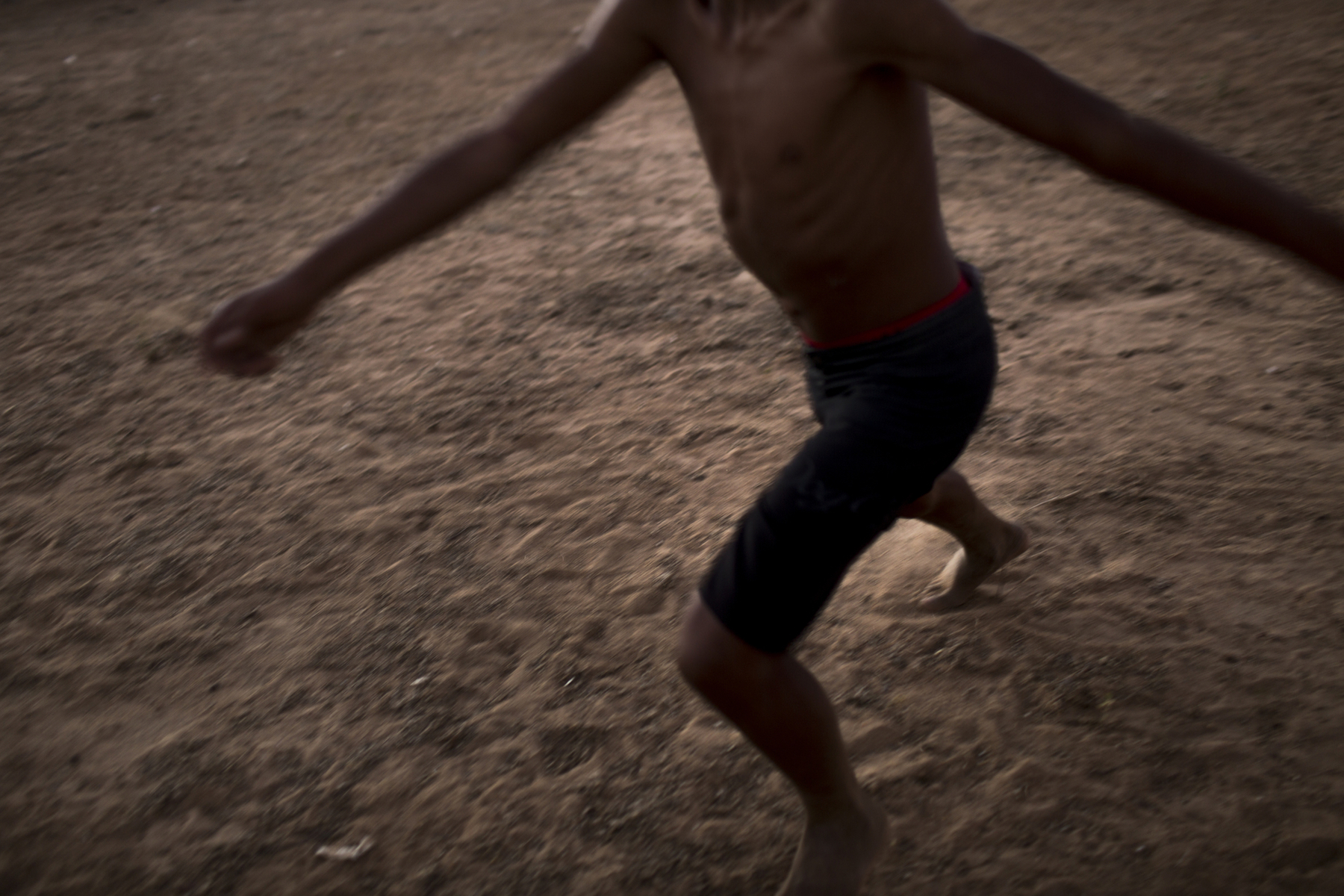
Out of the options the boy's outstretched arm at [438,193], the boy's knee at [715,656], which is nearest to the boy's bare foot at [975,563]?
the boy's knee at [715,656]

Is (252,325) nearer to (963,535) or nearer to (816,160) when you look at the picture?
(816,160)

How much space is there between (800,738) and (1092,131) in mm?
967

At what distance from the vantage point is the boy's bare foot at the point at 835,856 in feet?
5.71

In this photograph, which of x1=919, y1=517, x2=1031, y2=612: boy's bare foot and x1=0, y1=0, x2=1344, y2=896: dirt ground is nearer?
x1=0, y1=0, x2=1344, y2=896: dirt ground

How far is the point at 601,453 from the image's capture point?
318 cm

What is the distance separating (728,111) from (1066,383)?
1894mm

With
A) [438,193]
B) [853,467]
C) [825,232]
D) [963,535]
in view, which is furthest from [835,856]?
[438,193]

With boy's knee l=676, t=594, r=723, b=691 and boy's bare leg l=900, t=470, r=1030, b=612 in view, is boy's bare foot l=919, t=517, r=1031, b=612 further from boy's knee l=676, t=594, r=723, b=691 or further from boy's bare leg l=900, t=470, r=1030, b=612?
boy's knee l=676, t=594, r=723, b=691

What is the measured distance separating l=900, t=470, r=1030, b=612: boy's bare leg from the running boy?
0.52 m

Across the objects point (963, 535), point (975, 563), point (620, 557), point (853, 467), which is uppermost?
point (853, 467)

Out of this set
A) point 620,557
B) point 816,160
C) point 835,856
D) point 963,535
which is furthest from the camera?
point 620,557

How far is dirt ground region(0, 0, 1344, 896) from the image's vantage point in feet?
6.63

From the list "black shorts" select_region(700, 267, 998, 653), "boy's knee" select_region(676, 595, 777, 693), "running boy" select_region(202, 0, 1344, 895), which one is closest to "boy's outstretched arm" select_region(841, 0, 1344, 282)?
"running boy" select_region(202, 0, 1344, 895)

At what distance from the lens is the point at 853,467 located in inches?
62.6
